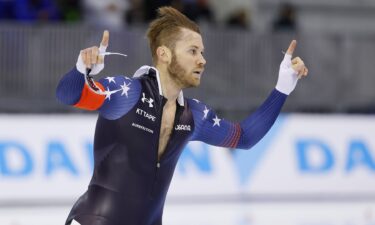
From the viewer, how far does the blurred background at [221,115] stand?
37.7ft

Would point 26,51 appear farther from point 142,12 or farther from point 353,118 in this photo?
point 353,118

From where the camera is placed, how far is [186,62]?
583 centimetres

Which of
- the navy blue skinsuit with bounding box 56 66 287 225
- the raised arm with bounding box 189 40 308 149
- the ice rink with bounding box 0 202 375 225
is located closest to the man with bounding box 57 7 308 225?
the navy blue skinsuit with bounding box 56 66 287 225

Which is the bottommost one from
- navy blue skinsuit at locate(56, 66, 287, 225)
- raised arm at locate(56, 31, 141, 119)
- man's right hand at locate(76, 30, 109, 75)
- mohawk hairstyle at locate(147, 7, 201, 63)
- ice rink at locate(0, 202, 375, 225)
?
ice rink at locate(0, 202, 375, 225)

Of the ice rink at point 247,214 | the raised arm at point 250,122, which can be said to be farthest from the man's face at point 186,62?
the ice rink at point 247,214

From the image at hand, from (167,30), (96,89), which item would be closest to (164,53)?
(167,30)

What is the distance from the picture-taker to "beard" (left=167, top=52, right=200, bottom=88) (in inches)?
229

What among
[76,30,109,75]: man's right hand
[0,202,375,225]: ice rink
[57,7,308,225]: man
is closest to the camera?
[76,30,109,75]: man's right hand

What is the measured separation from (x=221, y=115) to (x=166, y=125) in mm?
7396

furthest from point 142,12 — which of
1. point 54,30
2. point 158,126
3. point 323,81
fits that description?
point 158,126

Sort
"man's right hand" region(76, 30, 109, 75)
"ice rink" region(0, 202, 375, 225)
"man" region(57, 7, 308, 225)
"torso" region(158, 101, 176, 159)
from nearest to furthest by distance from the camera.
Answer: "man's right hand" region(76, 30, 109, 75) < "man" region(57, 7, 308, 225) < "torso" region(158, 101, 176, 159) < "ice rink" region(0, 202, 375, 225)

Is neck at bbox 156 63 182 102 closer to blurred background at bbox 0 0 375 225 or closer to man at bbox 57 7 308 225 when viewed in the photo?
man at bbox 57 7 308 225

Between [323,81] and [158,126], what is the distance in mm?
8757

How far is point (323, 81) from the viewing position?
46.7 feet
